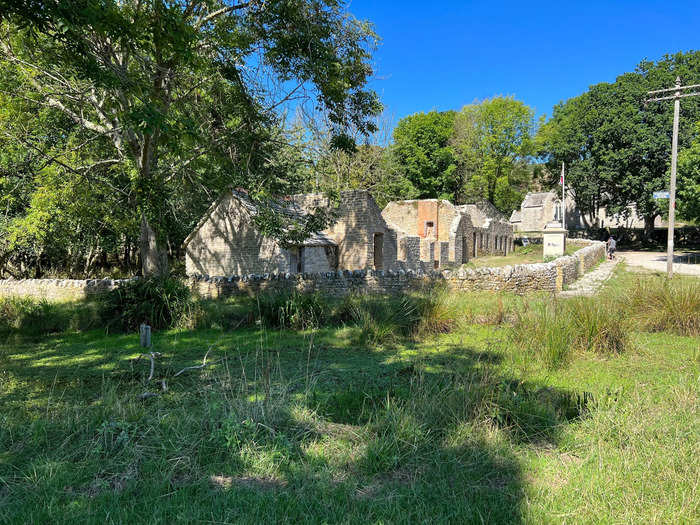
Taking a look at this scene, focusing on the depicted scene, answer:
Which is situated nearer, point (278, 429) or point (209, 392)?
point (278, 429)

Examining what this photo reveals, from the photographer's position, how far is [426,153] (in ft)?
151

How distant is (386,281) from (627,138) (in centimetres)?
3542

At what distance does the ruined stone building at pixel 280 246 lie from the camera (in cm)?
1702

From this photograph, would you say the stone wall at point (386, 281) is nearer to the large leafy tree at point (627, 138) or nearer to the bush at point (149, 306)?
the bush at point (149, 306)

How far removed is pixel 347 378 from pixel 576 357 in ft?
11.2

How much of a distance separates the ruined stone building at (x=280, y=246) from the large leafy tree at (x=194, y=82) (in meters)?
3.34

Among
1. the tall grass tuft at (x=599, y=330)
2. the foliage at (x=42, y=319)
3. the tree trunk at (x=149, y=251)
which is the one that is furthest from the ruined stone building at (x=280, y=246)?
the tall grass tuft at (x=599, y=330)

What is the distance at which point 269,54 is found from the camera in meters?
10.2

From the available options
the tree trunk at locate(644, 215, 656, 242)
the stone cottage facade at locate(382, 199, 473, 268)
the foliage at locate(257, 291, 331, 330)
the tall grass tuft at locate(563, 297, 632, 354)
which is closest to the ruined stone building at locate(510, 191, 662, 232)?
the tree trunk at locate(644, 215, 656, 242)

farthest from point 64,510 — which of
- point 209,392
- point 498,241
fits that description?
point 498,241

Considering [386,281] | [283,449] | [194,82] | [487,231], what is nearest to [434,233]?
[487,231]

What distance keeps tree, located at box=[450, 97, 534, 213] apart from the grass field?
43820 millimetres

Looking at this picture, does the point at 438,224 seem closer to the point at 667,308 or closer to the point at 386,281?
the point at 386,281

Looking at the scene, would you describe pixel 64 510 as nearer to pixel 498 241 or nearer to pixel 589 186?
pixel 498 241
